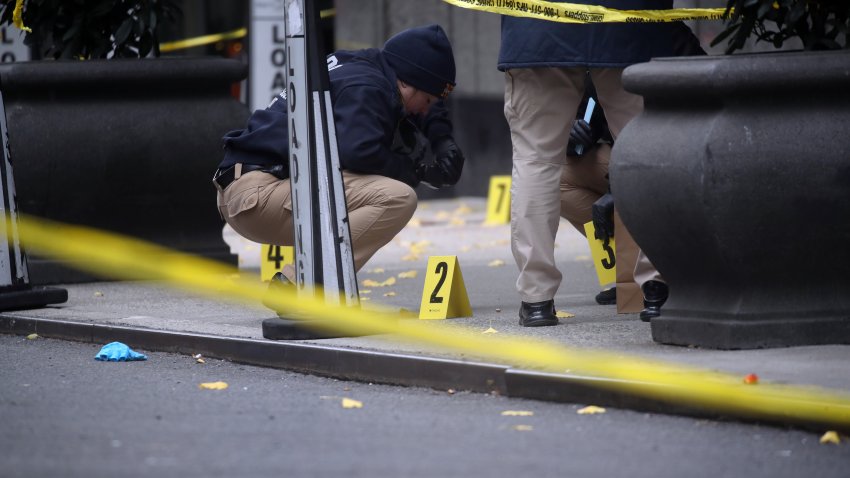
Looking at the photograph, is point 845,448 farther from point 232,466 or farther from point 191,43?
point 191,43

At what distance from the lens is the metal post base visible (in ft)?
27.2

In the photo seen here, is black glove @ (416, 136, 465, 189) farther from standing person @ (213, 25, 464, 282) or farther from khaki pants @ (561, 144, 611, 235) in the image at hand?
khaki pants @ (561, 144, 611, 235)

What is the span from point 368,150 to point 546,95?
0.84 metres

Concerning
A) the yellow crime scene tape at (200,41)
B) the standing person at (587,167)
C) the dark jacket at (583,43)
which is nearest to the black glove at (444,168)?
the standing person at (587,167)

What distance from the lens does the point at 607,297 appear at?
796cm

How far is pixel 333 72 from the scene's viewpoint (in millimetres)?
7301

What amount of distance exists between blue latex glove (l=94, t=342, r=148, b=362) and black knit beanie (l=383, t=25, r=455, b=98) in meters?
1.71

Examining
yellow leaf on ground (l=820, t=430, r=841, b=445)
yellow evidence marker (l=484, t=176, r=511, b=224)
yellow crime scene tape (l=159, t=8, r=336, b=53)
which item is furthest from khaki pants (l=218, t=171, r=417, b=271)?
yellow crime scene tape (l=159, t=8, r=336, b=53)

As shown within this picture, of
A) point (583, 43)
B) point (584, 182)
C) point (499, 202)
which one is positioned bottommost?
point (499, 202)

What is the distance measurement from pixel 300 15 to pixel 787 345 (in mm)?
2340

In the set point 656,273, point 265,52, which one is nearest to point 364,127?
point 656,273

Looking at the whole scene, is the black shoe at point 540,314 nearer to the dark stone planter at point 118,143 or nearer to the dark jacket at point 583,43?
the dark jacket at point 583,43

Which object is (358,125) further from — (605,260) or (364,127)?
(605,260)

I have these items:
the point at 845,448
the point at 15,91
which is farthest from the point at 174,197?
the point at 845,448
